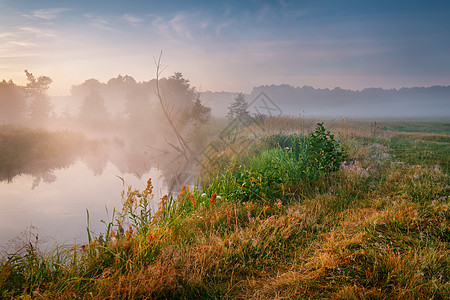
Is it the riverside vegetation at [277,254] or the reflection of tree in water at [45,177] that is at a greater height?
the riverside vegetation at [277,254]

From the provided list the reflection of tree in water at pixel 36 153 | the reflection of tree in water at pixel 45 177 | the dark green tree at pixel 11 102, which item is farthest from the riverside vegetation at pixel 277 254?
the dark green tree at pixel 11 102

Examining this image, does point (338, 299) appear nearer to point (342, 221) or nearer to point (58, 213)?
point (342, 221)

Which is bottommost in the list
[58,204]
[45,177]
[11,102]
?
[58,204]

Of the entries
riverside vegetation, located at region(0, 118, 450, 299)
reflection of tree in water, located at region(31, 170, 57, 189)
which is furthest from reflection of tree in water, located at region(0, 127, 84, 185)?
riverside vegetation, located at region(0, 118, 450, 299)

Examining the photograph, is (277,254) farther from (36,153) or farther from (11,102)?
(11,102)

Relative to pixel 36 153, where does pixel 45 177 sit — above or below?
below

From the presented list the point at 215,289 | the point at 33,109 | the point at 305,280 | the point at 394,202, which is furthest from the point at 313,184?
the point at 33,109

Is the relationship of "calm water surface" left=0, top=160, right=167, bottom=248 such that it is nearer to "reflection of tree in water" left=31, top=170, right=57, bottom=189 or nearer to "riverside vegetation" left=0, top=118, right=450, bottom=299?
"reflection of tree in water" left=31, top=170, right=57, bottom=189

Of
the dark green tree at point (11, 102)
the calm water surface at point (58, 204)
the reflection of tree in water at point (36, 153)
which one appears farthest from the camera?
the dark green tree at point (11, 102)

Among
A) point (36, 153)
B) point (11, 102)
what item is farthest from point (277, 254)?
point (11, 102)

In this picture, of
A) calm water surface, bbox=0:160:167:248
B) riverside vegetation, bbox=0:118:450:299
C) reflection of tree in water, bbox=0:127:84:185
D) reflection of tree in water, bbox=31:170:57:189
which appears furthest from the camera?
reflection of tree in water, bbox=0:127:84:185

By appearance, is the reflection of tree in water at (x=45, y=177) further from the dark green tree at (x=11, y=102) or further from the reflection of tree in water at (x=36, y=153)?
the dark green tree at (x=11, y=102)

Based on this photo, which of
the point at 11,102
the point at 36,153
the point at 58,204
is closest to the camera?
the point at 58,204

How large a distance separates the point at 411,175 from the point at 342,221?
9.32 feet
